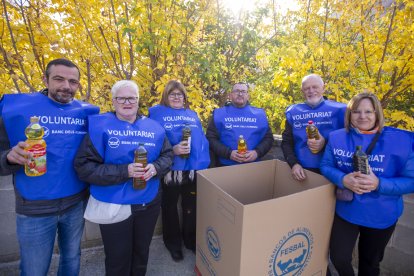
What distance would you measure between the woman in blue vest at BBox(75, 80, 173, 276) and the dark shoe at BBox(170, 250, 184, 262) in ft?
2.30

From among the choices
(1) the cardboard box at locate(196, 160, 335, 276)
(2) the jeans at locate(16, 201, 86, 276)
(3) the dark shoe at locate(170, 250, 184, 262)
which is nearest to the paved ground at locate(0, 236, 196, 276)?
(3) the dark shoe at locate(170, 250, 184, 262)

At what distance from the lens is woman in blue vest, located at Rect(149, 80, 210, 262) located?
253 centimetres

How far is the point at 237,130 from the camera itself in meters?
2.78

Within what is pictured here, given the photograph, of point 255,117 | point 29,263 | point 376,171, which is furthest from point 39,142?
point 376,171

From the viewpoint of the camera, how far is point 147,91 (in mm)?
3697

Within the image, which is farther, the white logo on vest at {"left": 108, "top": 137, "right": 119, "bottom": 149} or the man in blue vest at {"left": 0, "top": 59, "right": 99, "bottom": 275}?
the white logo on vest at {"left": 108, "top": 137, "right": 119, "bottom": 149}

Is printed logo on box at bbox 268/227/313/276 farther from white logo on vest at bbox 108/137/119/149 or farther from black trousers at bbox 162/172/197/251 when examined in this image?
white logo on vest at bbox 108/137/119/149

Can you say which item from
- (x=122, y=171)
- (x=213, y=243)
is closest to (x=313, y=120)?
(x=213, y=243)

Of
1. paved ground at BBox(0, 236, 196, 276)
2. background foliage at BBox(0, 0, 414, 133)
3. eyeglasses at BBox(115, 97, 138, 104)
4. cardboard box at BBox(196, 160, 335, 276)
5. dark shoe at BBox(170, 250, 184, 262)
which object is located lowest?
paved ground at BBox(0, 236, 196, 276)

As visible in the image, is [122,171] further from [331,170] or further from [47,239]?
[331,170]

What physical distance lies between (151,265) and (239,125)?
1778 millimetres

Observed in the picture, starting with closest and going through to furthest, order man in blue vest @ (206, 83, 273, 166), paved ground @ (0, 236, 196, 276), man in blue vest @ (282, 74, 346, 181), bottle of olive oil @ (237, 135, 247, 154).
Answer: man in blue vest @ (282, 74, 346, 181), paved ground @ (0, 236, 196, 276), bottle of olive oil @ (237, 135, 247, 154), man in blue vest @ (206, 83, 273, 166)

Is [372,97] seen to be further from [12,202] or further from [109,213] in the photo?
[12,202]

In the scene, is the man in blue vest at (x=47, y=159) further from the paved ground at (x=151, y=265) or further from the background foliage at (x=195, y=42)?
the background foliage at (x=195, y=42)
